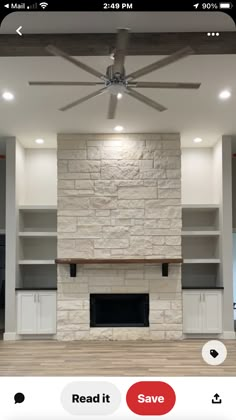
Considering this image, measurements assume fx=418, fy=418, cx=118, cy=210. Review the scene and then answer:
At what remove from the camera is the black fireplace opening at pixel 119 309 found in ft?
15.0

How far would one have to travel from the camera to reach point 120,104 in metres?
3.61

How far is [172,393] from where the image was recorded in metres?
0.40

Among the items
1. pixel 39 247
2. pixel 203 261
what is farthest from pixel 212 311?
pixel 39 247

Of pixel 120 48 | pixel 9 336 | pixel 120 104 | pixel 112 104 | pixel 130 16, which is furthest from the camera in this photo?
pixel 9 336

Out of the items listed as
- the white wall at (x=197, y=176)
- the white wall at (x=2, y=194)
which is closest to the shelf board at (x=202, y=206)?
the white wall at (x=197, y=176)

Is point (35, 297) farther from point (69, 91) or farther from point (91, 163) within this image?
point (69, 91)

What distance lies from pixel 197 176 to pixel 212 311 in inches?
63.3

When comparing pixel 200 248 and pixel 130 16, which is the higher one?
pixel 130 16

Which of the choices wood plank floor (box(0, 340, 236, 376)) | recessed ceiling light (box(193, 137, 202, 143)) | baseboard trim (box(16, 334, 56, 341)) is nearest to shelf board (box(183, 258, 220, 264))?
wood plank floor (box(0, 340, 236, 376))

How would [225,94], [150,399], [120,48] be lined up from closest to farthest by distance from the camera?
1. [150,399]
2. [120,48]
3. [225,94]

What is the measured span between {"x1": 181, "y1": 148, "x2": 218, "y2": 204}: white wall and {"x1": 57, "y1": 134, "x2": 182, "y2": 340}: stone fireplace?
45 cm

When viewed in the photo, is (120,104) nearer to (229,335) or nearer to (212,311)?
(212,311)

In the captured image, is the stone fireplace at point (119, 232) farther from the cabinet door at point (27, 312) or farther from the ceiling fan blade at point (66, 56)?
the ceiling fan blade at point (66, 56)

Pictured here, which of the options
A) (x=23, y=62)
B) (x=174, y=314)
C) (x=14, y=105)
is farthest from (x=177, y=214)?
(x=23, y=62)
